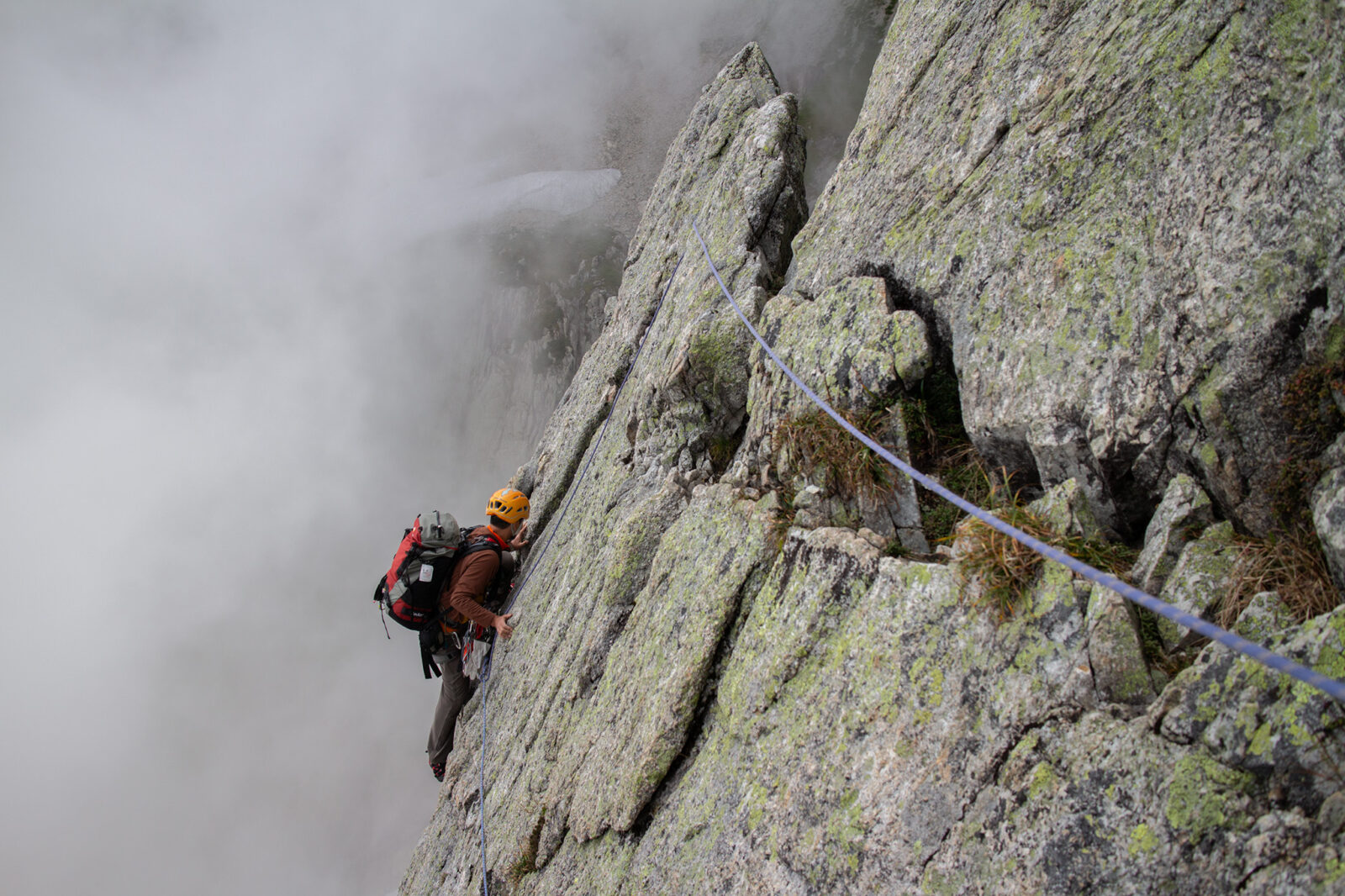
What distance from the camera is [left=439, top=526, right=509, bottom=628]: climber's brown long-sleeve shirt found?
10.3 metres

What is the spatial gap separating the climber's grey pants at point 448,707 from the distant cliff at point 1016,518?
172 inches

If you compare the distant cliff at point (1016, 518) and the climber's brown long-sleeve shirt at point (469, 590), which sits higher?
the climber's brown long-sleeve shirt at point (469, 590)

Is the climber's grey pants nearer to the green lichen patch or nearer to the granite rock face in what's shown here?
the granite rock face

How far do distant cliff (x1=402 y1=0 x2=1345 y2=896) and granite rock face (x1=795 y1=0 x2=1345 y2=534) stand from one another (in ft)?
0.06

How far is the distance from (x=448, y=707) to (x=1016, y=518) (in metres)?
10.9

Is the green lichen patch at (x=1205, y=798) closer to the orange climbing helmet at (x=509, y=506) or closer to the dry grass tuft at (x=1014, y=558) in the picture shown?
the dry grass tuft at (x=1014, y=558)

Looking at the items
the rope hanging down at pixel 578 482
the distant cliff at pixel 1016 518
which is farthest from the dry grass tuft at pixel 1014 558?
the rope hanging down at pixel 578 482

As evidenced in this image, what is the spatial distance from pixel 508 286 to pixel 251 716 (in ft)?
284

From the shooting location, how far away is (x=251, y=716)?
99.2m

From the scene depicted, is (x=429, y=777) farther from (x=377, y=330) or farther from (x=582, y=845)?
(x=582, y=845)

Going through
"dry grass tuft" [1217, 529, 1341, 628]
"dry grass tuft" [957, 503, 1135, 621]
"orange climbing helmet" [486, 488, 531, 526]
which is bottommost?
"dry grass tuft" [1217, 529, 1341, 628]

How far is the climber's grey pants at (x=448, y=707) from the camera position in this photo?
11.8 m

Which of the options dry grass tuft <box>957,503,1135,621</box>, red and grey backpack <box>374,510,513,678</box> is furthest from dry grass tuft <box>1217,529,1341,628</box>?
red and grey backpack <box>374,510,513,678</box>

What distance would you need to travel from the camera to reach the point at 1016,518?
405 cm
